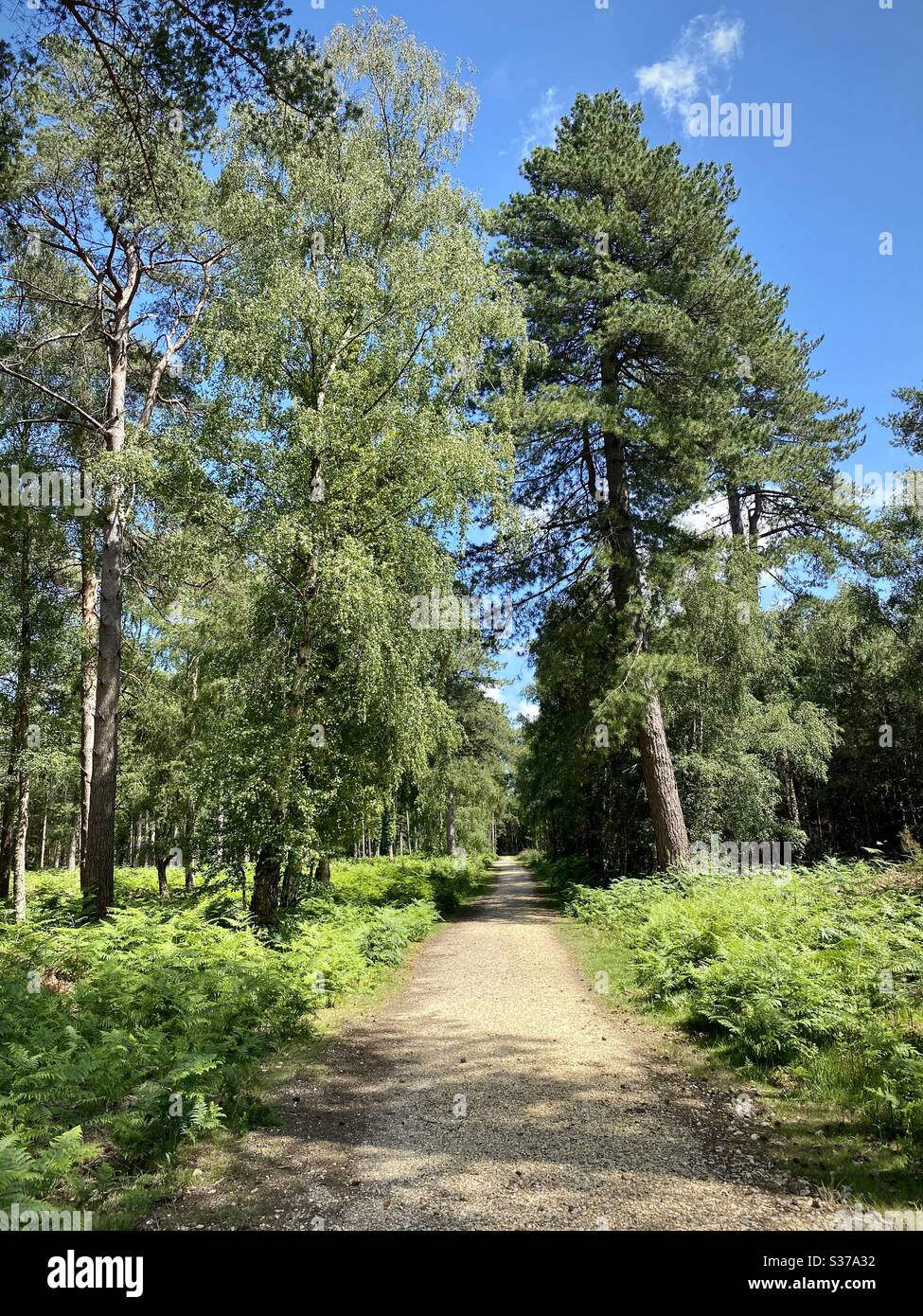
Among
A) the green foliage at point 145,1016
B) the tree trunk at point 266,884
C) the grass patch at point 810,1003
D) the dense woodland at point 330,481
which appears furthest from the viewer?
the tree trunk at point 266,884

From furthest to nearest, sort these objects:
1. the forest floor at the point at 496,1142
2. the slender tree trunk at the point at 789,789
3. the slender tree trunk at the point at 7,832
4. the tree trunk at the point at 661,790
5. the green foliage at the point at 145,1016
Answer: the slender tree trunk at the point at 789,789, the slender tree trunk at the point at 7,832, the tree trunk at the point at 661,790, the green foliage at the point at 145,1016, the forest floor at the point at 496,1142

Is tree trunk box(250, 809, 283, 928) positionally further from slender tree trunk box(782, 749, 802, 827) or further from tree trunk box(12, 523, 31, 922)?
slender tree trunk box(782, 749, 802, 827)

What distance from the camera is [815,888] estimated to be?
10555mm

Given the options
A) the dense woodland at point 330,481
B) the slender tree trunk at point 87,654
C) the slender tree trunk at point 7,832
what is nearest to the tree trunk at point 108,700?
the dense woodland at point 330,481

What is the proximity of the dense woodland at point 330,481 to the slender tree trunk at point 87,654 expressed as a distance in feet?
0.39

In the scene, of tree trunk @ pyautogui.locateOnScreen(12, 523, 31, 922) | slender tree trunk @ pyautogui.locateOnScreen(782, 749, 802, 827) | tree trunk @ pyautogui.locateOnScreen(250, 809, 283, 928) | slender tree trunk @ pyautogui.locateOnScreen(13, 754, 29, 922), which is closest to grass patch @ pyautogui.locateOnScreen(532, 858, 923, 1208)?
tree trunk @ pyautogui.locateOnScreen(250, 809, 283, 928)

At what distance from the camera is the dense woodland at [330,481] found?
26.9 feet

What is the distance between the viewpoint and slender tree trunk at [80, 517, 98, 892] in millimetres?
13883

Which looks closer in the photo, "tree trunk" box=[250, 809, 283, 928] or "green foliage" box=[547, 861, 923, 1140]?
"green foliage" box=[547, 861, 923, 1140]

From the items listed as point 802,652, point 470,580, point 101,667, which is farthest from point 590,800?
point 101,667

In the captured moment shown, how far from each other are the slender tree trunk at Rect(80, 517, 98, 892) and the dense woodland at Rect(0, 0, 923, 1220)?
0.39ft

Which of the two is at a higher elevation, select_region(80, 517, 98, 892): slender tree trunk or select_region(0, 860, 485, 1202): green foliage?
select_region(80, 517, 98, 892): slender tree trunk

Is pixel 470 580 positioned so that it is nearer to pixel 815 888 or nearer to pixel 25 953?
pixel 815 888

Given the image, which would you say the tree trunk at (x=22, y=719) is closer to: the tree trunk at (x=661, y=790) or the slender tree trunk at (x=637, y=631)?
the slender tree trunk at (x=637, y=631)
